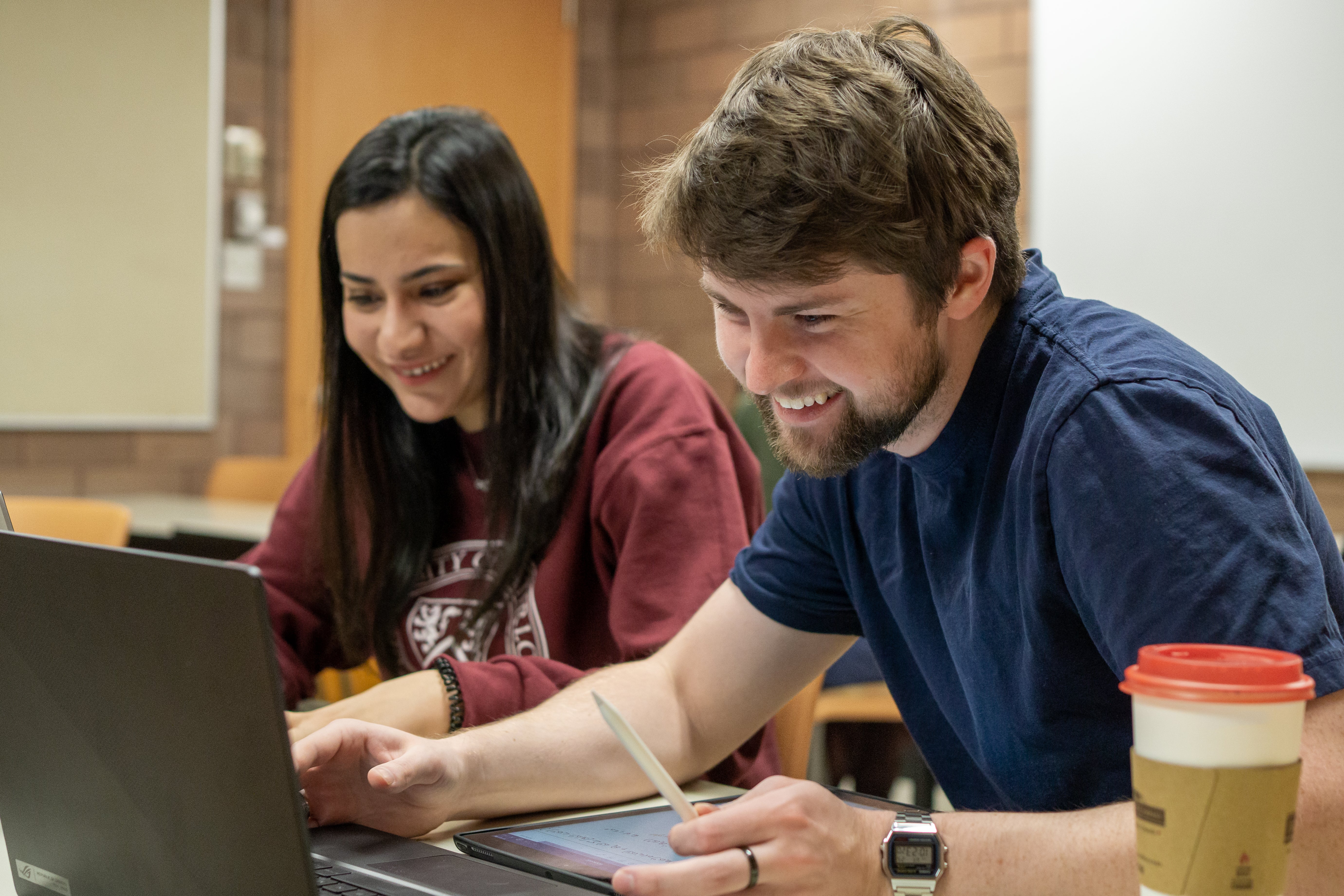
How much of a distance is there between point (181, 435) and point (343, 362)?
2.73m

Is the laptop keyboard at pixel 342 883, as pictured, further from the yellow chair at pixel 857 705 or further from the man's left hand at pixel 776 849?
the yellow chair at pixel 857 705

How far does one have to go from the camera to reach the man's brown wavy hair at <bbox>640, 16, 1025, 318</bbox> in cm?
91

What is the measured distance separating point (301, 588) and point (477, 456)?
0.94ft

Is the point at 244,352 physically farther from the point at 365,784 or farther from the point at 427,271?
the point at 365,784

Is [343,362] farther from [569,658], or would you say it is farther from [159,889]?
[159,889]

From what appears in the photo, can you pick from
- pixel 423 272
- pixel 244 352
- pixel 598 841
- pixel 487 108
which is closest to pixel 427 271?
pixel 423 272

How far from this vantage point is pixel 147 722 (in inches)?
26.4

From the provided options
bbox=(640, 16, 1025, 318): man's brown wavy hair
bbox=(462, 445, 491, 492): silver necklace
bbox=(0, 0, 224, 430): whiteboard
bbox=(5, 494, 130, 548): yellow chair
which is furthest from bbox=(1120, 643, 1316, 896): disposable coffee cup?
bbox=(0, 0, 224, 430): whiteboard

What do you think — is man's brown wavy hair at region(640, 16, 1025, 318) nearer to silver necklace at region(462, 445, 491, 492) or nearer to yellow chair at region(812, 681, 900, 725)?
silver necklace at region(462, 445, 491, 492)

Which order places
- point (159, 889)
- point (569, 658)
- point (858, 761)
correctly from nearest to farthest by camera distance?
point (159, 889) < point (569, 658) < point (858, 761)

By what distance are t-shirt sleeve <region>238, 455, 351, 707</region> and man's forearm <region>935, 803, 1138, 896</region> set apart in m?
1.03

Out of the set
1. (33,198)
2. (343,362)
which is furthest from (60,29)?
(343,362)

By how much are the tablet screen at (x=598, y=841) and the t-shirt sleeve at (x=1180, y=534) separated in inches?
8.8

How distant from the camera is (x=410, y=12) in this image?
14.4ft
